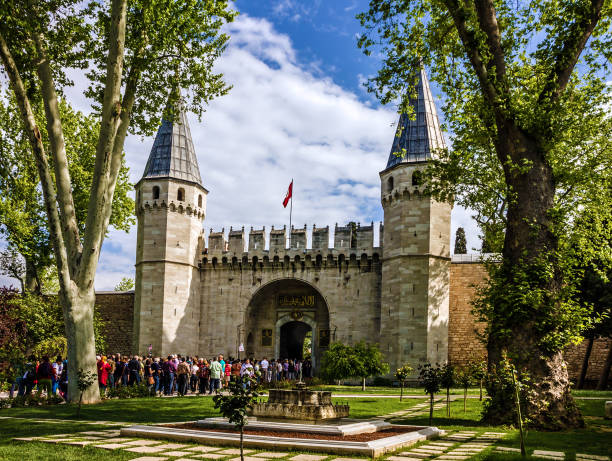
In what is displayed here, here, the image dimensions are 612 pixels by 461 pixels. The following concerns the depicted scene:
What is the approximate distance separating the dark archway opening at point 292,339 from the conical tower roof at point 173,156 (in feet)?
30.9

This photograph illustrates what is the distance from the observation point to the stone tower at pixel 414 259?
24.5 metres

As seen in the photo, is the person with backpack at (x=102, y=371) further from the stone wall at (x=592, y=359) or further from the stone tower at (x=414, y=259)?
the stone wall at (x=592, y=359)

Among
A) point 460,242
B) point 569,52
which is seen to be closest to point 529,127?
point 569,52

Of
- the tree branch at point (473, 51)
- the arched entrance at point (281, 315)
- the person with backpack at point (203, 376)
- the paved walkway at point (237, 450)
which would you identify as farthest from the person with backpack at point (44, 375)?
the arched entrance at point (281, 315)

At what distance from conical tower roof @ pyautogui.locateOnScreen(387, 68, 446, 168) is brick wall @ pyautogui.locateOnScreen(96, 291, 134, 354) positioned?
15.7 m

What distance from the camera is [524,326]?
1134 centimetres

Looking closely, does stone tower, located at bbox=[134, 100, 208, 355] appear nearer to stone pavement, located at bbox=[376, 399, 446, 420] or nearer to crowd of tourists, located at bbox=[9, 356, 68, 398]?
crowd of tourists, located at bbox=[9, 356, 68, 398]

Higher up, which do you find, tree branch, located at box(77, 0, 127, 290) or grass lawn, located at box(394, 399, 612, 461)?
tree branch, located at box(77, 0, 127, 290)

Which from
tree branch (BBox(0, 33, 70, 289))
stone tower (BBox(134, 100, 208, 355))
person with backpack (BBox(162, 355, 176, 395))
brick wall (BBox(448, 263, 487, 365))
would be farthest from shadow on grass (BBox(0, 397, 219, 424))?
brick wall (BBox(448, 263, 487, 365))

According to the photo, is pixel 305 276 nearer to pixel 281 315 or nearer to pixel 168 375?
pixel 281 315

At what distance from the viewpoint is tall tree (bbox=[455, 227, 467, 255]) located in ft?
142

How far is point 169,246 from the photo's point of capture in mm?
28484

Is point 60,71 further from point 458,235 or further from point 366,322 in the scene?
point 458,235

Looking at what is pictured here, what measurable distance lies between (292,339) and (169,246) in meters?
9.47
